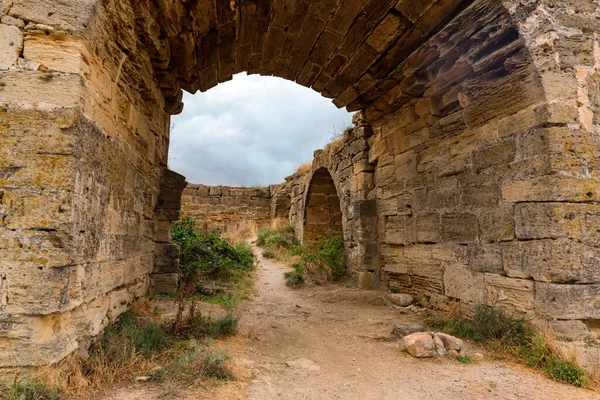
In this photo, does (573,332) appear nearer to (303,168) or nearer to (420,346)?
(420,346)

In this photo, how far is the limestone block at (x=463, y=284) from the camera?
379 centimetres

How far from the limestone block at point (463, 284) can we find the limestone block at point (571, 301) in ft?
2.50

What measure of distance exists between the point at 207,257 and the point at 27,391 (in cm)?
524

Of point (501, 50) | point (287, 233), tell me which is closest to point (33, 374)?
point (501, 50)

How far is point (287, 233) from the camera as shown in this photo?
39.0 feet

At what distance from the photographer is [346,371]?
2.99 metres

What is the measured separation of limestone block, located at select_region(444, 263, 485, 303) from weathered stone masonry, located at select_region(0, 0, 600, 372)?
0.02 meters

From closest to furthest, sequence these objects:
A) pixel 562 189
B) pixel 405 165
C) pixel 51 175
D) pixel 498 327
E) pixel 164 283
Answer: pixel 51 175, pixel 562 189, pixel 498 327, pixel 164 283, pixel 405 165

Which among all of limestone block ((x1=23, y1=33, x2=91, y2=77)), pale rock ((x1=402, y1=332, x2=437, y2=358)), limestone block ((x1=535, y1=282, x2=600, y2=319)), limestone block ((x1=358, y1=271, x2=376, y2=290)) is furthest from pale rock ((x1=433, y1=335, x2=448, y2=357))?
limestone block ((x1=23, y1=33, x2=91, y2=77))

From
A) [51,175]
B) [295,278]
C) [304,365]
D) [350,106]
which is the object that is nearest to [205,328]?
[304,365]

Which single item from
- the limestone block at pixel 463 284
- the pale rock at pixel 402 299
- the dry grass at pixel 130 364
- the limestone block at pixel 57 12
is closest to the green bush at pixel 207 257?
the dry grass at pixel 130 364

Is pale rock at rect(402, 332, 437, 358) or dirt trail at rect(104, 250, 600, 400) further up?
pale rock at rect(402, 332, 437, 358)

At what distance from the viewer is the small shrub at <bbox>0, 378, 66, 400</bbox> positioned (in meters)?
1.98

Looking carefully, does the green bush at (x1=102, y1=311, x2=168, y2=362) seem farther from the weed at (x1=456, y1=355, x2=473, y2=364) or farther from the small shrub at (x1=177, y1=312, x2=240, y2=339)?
the weed at (x1=456, y1=355, x2=473, y2=364)
